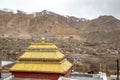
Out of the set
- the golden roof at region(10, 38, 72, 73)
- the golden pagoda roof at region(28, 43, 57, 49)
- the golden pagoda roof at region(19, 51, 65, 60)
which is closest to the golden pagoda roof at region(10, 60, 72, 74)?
the golden roof at region(10, 38, 72, 73)

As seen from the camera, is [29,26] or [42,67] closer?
[42,67]

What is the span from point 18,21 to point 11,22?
129 inches

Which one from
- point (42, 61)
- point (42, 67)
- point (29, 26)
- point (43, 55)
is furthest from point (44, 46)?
point (29, 26)

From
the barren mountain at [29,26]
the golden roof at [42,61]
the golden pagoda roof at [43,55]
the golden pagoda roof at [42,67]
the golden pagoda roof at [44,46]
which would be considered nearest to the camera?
A: the golden pagoda roof at [42,67]

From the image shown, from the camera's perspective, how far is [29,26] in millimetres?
99062

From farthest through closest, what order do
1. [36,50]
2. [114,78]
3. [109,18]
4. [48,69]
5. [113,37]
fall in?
[109,18] → [113,37] → [114,78] → [36,50] → [48,69]

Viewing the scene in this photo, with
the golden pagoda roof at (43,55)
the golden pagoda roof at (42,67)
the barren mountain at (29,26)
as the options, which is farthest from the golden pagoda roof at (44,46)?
the barren mountain at (29,26)

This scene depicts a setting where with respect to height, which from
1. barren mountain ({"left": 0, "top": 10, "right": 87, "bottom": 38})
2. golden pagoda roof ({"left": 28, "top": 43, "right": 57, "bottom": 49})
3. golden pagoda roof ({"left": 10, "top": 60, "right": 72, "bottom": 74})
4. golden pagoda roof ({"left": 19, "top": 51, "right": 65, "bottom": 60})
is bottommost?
golden pagoda roof ({"left": 10, "top": 60, "right": 72, "bottom": 74})

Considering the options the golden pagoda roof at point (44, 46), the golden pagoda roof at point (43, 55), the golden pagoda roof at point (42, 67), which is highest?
the golden pagoda roof at point (44, 46)

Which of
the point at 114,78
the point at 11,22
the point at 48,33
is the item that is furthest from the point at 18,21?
the point at 114,78

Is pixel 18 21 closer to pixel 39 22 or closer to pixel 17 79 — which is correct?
pixel 39 22

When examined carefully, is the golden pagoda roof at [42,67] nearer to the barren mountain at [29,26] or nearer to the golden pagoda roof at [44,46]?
the golden pagoda roof at [44,46]

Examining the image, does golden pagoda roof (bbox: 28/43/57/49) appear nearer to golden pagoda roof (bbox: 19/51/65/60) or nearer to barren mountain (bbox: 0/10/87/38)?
golden pagoda roof (bbox: 19/51/65/60)

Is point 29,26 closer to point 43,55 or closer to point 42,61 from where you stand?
point 43,55
